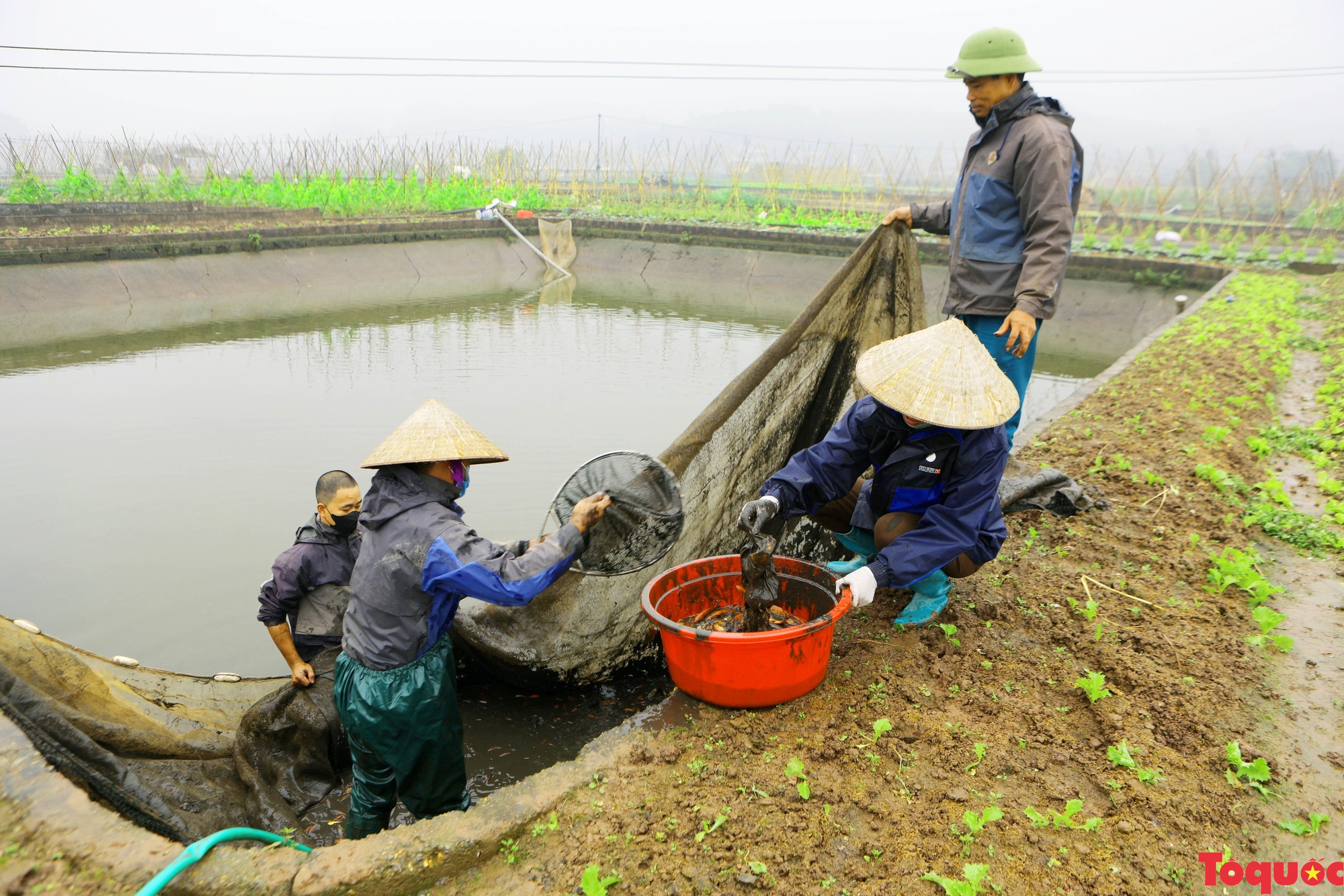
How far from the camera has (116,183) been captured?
16734 millimetres

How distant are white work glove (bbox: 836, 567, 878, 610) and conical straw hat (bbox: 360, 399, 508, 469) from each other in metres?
1.13

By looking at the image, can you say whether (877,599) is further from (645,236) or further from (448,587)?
(645,236)

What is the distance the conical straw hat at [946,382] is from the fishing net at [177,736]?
7.74 feet

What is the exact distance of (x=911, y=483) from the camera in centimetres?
286

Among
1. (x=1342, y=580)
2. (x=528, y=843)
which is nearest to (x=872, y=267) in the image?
(x=1342, y=580)

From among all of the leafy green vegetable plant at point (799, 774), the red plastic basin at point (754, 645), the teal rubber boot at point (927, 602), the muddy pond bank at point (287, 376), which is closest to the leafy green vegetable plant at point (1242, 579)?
the teal rubber boot at point (927, 602)

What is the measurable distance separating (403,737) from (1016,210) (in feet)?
10.1

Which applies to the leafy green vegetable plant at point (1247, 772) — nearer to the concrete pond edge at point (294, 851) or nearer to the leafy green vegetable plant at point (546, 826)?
the concrete pond edge at point (294, 851)

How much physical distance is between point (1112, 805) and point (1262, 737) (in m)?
0.65

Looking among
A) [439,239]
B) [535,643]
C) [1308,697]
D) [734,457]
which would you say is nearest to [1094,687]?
[1308,697]

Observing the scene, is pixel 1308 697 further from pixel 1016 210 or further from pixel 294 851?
pixel 294 851

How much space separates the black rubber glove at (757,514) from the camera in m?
2.58

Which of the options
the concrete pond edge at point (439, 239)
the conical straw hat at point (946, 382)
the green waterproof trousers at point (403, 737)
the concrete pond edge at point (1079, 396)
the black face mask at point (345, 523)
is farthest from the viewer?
the concrete pond edge at point (439, 239)

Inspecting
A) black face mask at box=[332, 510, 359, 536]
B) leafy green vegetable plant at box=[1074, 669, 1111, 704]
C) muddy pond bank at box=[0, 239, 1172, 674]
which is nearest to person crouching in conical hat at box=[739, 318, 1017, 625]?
leafy green vegetable plant at box=[1074, 669, 1111, 704]
